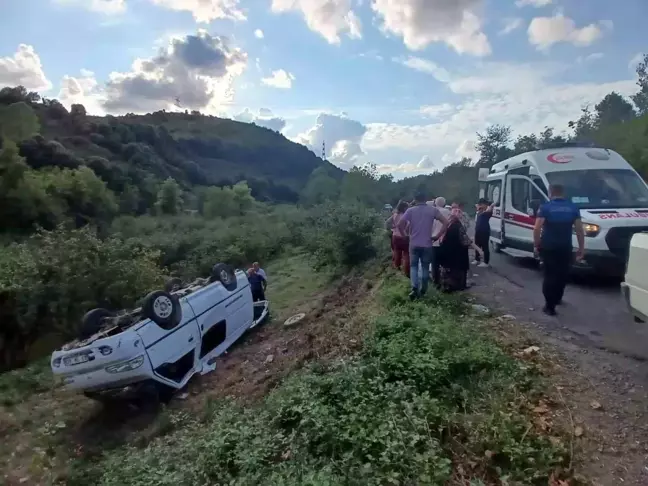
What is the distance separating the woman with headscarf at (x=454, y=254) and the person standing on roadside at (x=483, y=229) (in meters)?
2.66

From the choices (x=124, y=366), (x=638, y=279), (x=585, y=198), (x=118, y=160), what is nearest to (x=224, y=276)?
(x=124, y=366)

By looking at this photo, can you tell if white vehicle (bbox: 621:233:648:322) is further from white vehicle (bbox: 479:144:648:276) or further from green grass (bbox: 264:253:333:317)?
green grass (bbox: 264:253:333:317)

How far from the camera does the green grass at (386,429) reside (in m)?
3.73

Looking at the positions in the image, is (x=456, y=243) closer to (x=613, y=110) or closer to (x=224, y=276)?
(x=224, y=276)

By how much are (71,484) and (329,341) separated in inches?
144

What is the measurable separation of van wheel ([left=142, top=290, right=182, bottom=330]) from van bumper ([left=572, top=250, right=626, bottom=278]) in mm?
6489

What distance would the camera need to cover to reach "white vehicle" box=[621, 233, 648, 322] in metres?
4.93

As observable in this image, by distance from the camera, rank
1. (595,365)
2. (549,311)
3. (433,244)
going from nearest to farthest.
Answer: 1. (595,365)
2. (549,311)
3. (433,244)

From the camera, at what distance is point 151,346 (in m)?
7.87

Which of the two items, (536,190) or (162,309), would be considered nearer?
(162,309)

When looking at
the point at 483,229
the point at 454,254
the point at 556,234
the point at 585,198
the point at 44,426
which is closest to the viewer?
the point at 556,234

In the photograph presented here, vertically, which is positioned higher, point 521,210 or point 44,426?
point 521,210

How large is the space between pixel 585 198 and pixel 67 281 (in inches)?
499

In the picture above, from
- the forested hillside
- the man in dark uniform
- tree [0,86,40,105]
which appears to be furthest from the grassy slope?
tree [0,86,40,105]
